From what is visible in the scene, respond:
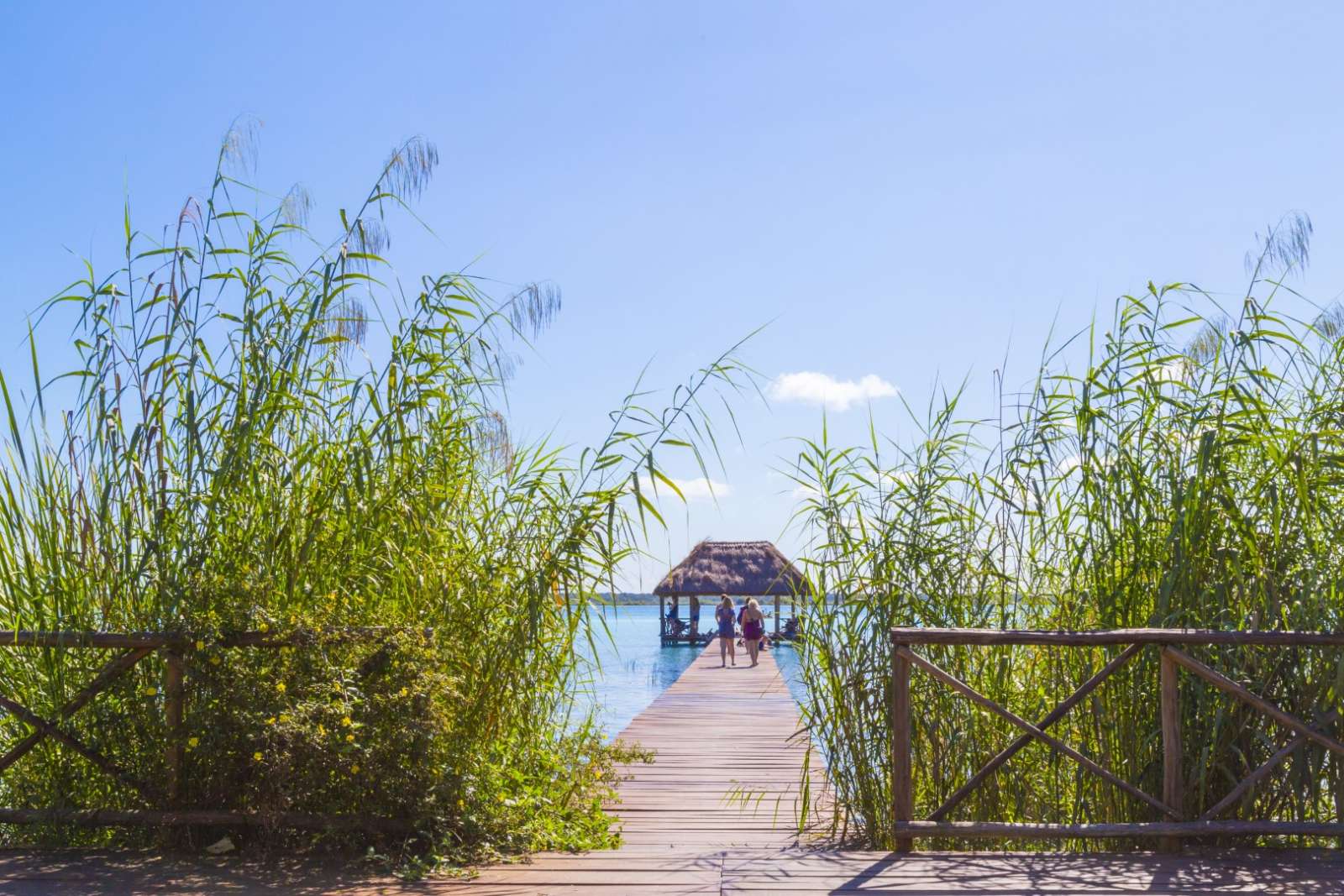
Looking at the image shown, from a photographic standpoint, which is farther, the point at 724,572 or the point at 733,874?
the point at 724,572

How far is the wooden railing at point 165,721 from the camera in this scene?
328cm

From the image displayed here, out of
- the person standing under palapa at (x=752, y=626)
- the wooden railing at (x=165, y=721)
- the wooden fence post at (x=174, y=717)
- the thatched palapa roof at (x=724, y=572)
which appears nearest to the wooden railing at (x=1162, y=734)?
the wooden railing at (x=165, y=721)

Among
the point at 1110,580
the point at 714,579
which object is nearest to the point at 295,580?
the point at 1110,580

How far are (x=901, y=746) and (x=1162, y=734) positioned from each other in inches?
32.6

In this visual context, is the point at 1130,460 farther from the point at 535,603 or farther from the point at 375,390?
the point at 375,390

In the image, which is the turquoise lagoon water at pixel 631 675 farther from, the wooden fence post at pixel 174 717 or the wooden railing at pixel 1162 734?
the wooden fence post at pixel 174 717

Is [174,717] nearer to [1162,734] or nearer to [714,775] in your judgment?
[1162,734]

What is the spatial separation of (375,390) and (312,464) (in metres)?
0.35

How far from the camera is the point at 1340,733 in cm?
341

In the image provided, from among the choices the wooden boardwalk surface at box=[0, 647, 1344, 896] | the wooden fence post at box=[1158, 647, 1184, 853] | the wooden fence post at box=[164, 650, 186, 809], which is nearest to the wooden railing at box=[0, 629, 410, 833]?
the wooden fence post at box=[164, 650, 186, 809]

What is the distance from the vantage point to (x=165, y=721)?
343cm

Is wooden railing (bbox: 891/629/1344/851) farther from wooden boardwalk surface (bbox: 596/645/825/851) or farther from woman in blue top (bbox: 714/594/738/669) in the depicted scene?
woman in blue top (bbox: 714/594/738/669)

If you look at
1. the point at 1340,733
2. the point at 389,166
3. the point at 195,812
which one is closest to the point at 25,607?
the point at 195,812

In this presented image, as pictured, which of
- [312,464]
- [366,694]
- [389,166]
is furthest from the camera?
[389,166]
